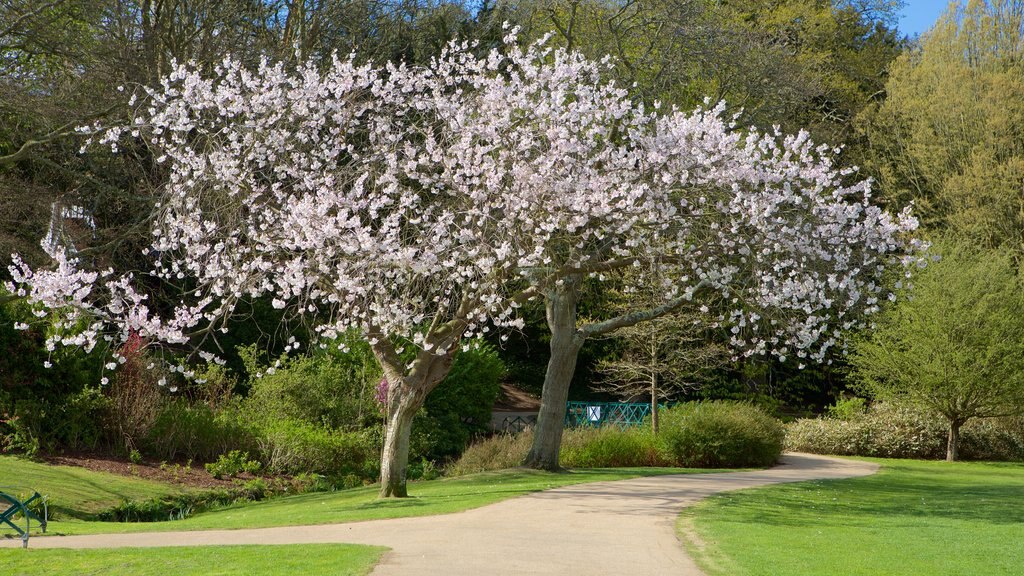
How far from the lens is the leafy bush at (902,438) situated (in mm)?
24062

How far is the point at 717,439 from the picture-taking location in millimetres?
18953

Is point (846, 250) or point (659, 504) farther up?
point (846, 250)

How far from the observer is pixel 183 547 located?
328 inches

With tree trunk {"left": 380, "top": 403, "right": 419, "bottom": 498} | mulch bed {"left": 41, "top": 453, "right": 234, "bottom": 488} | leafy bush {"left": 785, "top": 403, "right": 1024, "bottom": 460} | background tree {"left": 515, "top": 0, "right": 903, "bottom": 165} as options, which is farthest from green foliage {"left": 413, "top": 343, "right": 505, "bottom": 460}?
leafy bush {"left": 785, "top": 403, "right": 1024, "bottom": 460}

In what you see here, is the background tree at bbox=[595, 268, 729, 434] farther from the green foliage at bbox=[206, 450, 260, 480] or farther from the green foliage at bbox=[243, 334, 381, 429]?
the green foliage at bbox=[206, 450, 260, 480]

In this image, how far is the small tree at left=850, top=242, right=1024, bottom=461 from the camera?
74.1ft

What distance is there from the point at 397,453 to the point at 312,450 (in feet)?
13.6

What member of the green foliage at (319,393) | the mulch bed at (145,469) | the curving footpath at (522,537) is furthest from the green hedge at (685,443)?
the curving footpath at (522,537)

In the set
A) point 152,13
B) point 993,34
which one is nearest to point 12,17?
point 152,13

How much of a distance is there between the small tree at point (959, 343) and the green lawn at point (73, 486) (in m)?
17.8

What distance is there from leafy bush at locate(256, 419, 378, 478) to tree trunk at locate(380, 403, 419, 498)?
3.99 m

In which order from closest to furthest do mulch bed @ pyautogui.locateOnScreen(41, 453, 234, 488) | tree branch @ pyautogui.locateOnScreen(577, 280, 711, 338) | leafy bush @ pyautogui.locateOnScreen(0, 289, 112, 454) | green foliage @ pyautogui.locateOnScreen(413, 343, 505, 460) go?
mulch bed @ pyautogui.locateOnScreen(41, 453, 234, 488), leafy bush @ pyautogui.locateOnScreen(0, 289, 112, 454), tree branch @ pyautogui.locateOnScreen(577, 280, 711, 338), green foliage @ pyautogui.locateOnScreen(413, 343, 505, 460)

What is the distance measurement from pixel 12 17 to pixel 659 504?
13096 mm

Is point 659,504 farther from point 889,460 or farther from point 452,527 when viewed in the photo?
point 889,460
